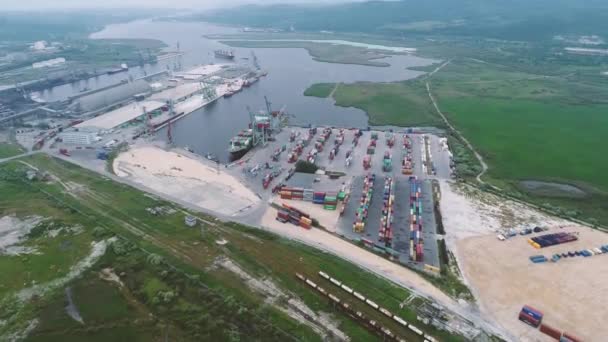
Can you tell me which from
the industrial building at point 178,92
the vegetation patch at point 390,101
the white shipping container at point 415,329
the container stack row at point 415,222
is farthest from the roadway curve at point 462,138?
the industrial building at point 178,92

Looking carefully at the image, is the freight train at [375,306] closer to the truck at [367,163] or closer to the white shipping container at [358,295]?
the white shipping container at [358,295]

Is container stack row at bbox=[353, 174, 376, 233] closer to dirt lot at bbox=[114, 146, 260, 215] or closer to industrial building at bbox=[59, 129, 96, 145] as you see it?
dirt lot at bbox=[114, 146, 260, 215]

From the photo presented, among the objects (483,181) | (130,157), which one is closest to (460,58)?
(483,181)

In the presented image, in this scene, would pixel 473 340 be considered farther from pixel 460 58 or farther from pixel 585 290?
pixel 460 58

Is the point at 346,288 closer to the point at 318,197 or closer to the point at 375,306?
the point at 375,306

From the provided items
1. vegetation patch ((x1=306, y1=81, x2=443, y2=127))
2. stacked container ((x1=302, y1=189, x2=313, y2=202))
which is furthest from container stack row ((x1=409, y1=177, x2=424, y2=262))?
vegetation patch ((x1=306, y1=81, x2=443, y2=127))

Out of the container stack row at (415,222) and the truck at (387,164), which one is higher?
the truck at (387,164)
